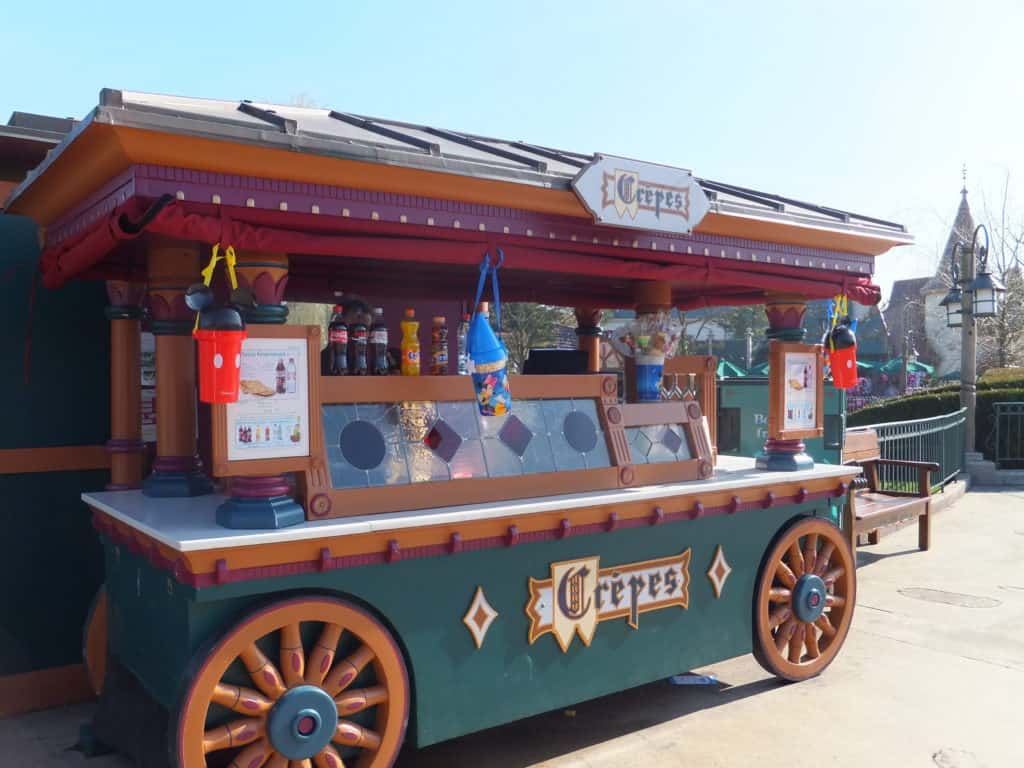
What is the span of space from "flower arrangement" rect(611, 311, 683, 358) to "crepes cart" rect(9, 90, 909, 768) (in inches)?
3.7

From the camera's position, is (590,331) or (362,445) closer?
(362,445)

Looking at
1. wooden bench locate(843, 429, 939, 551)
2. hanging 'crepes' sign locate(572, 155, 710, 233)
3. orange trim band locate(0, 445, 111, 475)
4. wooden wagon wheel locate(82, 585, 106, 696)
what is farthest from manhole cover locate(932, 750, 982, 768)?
orange trim band locate(0, 445, 111, 475)

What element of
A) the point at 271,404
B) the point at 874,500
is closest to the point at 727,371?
the point at 874,500

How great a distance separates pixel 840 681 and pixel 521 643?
243 centimetres

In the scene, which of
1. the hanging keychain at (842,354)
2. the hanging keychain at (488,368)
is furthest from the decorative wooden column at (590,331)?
the hanging keychain at (488,368)

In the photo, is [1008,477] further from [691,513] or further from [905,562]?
[691,513]

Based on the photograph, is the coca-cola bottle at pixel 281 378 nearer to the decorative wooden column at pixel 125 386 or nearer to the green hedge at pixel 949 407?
the decorative wooden column at pixel 125 386

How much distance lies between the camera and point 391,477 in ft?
11.6

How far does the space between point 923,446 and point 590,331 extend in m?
7.04

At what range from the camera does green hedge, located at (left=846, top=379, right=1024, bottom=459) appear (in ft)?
49.3

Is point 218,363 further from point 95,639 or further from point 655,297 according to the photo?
point 655,297

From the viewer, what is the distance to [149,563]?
3457mm

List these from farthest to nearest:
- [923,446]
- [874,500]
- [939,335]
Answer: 1. [939,335]
2. [923,446]
3. [874,500]

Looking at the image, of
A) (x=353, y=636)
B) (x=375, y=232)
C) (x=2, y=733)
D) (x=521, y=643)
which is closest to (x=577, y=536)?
(x=521, y=643)
